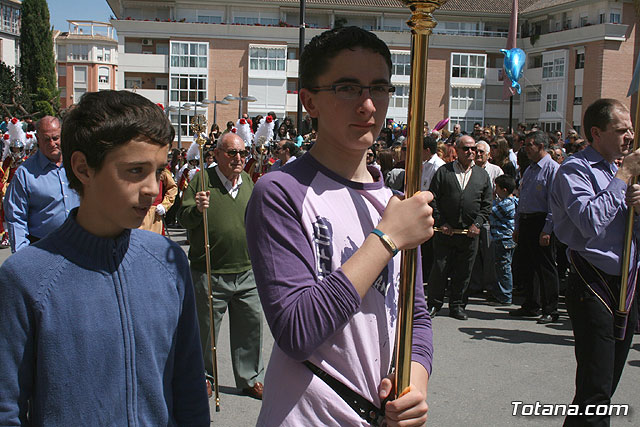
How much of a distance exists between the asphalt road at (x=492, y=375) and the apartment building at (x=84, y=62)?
105m

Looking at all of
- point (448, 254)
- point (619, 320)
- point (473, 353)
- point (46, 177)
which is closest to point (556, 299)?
point (448, 254)

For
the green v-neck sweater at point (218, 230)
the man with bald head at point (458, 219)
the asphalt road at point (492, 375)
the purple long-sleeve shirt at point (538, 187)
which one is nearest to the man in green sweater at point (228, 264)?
the green v-neck sweater at point (218, 230)

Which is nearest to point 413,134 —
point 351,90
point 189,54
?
point 351,90

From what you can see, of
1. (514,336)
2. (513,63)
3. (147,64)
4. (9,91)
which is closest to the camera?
(514,336)

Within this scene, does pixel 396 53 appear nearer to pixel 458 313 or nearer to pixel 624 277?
pixel 458 313

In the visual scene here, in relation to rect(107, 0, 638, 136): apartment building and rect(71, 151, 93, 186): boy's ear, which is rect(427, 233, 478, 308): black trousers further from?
rect(107, 0, 638, 136): apartment building

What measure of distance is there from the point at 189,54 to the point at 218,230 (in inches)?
2191

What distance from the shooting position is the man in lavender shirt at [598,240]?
12.7 ft

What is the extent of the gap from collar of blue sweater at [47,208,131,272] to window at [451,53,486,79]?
6138 centimetres

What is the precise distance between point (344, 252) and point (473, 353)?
5.71 metres

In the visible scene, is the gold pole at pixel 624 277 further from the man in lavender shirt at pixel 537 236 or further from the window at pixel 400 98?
the window at pixel 400 98

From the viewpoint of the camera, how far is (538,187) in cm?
891

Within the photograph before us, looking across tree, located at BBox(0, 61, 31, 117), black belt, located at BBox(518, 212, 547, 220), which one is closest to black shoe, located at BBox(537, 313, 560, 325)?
black belt, located at BBox(518, 212, 547, 220)

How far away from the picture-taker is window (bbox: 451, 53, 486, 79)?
2392 inches
